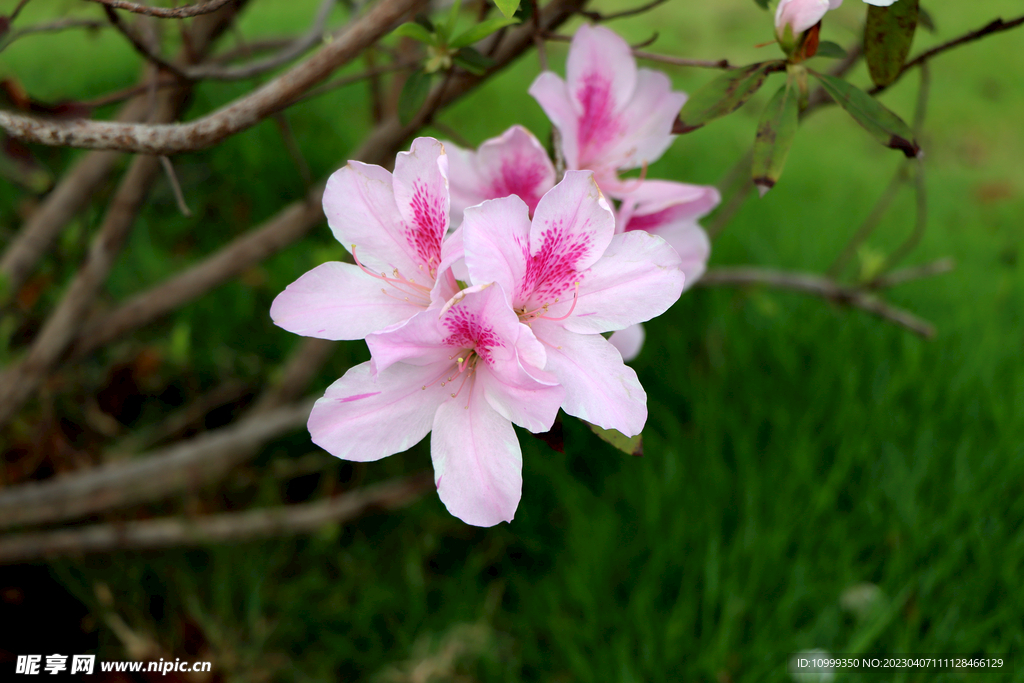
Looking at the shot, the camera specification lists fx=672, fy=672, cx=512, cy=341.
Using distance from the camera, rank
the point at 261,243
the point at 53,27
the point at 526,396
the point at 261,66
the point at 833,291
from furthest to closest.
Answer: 1. the point at 833,291
2. the point at 261,243
3. the point at 261,66
4. the point at 53,27
5. the point at 526,396

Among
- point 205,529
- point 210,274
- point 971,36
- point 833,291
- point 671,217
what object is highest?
point 971,36

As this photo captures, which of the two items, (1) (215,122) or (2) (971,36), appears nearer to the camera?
(1) (215,122)

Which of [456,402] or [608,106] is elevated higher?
[608,106]

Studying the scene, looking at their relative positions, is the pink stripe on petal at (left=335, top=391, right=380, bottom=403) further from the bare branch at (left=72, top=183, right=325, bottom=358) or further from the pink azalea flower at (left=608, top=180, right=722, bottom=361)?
the bare branch at (left=72, top=183, right=325, bottom=358)

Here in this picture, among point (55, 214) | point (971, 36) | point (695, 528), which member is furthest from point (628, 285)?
point (55, 214)

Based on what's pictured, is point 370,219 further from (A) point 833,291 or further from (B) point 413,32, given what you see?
(A) point 833,291
